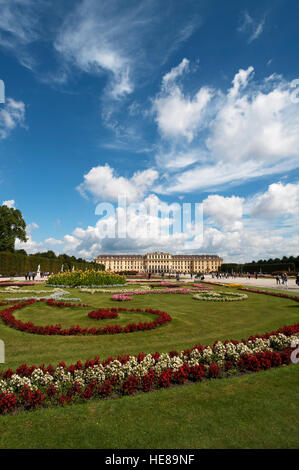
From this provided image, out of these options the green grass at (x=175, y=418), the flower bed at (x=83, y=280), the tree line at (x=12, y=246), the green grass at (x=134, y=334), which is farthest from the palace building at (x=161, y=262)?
the green grass at (x=175, y=418)

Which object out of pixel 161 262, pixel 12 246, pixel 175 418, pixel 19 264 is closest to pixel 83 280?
pixel 175 418

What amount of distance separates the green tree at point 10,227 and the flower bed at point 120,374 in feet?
157

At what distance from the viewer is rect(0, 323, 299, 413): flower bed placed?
→ 167 inches

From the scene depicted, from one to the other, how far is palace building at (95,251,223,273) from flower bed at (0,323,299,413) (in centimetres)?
15166

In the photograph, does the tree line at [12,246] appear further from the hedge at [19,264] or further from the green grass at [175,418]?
the green grass at [175,418]

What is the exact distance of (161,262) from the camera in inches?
6506

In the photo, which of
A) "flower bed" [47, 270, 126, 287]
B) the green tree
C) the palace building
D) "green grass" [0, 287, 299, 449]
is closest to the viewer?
"green grass" [0, 287, 299, 449]

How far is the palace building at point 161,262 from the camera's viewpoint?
160 m

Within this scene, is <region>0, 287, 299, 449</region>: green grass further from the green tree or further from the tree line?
the green tree

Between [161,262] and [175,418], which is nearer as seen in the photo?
[175,418]

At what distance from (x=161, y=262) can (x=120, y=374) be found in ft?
529

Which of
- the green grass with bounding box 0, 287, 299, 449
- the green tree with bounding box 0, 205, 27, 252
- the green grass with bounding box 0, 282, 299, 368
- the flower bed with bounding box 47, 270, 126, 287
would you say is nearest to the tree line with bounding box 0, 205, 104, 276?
the green tree with bounding box 0, 205, 27, 252

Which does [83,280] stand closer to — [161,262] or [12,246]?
[12,246]
